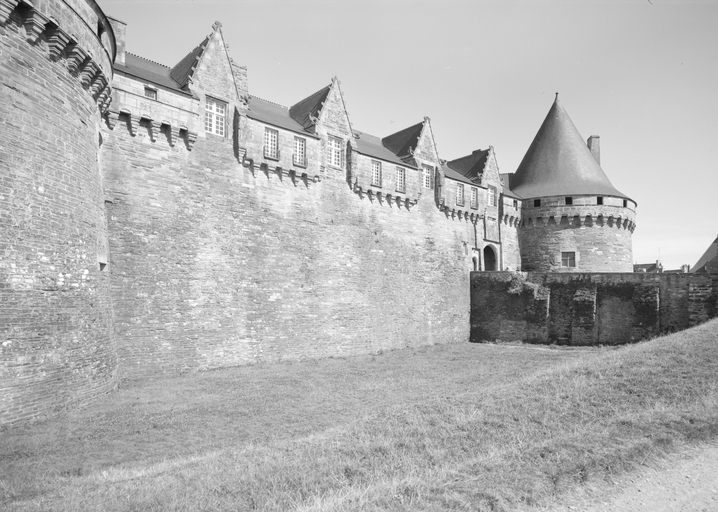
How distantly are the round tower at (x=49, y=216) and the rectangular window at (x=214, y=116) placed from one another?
19.5ft

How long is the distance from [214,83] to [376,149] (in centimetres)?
1117

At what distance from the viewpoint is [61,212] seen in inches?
489

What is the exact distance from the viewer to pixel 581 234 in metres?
35.4

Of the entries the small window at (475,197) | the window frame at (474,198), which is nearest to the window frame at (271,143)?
the window frame at (474,198)

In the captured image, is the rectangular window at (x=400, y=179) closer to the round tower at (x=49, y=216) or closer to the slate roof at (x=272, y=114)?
the slate roof at (x=272, y=114)

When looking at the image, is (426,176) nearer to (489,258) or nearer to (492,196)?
(492,196)

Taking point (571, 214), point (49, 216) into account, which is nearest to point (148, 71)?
point (49, 216)

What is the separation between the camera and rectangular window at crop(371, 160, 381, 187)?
86.1 feet

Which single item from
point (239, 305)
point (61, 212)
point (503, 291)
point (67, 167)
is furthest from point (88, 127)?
point (503, 291)

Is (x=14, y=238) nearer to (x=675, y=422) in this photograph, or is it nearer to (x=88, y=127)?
(x=88, y=127)

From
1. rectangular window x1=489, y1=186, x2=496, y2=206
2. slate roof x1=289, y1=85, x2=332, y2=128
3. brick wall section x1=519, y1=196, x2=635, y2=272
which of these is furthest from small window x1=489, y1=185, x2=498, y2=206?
slate roof x1=289, y1=85, x2=332, y2=128

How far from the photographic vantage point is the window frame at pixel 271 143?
21.6 m

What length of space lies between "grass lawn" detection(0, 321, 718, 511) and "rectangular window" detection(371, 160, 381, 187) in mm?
13427

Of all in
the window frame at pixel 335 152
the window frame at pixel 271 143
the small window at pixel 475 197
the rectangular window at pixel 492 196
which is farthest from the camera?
the rectangular window at pixel 492 196
